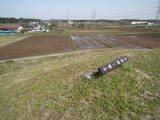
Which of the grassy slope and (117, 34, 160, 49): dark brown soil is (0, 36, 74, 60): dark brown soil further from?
the grassy slope

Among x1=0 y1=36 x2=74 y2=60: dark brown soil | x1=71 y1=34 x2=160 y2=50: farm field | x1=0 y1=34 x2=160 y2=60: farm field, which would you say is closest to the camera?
x1=0 y1=36 x2=74 y2=60: dark brown soil

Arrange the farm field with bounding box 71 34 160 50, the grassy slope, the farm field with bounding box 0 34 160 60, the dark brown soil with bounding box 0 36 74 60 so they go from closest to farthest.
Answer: the grassy slope < the dark brown soil with bounding box 0 36 74 60 < the farm field with bounding box 0 34 160 60 < the farm field with bounding box 71 34 160 50

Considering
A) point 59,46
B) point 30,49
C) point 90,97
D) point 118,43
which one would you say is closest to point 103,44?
point 118,43

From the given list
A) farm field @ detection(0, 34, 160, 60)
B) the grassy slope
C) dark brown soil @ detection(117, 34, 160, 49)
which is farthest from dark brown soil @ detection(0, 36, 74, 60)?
the grassy slope

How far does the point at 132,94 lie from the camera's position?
19.1 ft

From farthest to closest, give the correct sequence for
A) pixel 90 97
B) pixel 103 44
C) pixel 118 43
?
pixel 118 43 < pixel 103 44 < pixel 90 97

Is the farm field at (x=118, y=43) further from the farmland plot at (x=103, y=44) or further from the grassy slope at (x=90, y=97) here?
the grassy slope at (x=90, y=97)

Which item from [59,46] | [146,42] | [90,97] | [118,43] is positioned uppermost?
[146,42]

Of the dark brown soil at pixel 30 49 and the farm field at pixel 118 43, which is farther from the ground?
the farm field at pixel 118 43

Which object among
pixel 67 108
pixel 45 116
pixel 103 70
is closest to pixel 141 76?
pixel 103 70

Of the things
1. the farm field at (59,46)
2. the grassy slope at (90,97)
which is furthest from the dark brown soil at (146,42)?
the grassy slope at (90,97)

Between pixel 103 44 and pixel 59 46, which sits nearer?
pixel 59 46

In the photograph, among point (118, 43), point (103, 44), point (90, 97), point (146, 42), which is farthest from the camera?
point (146, 42)

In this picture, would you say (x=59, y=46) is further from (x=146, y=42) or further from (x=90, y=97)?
(x=90, y=97)
